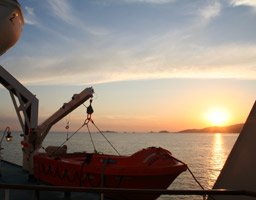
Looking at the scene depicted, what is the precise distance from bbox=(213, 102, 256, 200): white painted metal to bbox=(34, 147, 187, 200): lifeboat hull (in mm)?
6802

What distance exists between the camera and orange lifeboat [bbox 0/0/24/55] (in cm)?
732

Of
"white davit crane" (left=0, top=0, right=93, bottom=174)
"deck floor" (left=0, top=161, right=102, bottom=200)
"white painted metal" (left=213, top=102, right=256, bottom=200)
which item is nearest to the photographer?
"white painted metal" (left=213, top=102, right=256, bottom=200)

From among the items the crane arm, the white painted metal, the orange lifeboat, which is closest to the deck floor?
the crane arm

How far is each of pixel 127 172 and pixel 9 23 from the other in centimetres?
797

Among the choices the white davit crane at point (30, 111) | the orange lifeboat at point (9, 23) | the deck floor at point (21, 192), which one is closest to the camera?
the orange lifeboat at point (9, 23)

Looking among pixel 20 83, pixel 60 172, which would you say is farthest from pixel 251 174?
pixel 20 83

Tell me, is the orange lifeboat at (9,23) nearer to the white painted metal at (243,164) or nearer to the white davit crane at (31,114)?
the white painted metal at (243,164)

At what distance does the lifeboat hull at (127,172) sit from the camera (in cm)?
1345

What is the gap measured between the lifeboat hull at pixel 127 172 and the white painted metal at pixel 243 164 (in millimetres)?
6802

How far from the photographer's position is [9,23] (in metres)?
7.43

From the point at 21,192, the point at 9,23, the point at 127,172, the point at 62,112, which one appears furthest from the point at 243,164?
the point at 62,112

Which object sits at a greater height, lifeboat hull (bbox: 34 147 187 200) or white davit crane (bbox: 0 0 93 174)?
white davit crane (bbox: 0 0 93 174)

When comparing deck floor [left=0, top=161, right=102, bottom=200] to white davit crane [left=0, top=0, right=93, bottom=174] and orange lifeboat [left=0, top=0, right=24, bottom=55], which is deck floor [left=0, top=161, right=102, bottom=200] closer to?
white davit crane [left=0, top=0, right=93, bottom=174]

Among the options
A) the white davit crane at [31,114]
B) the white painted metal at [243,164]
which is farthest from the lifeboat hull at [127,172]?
the white painted metal at [243,164]
